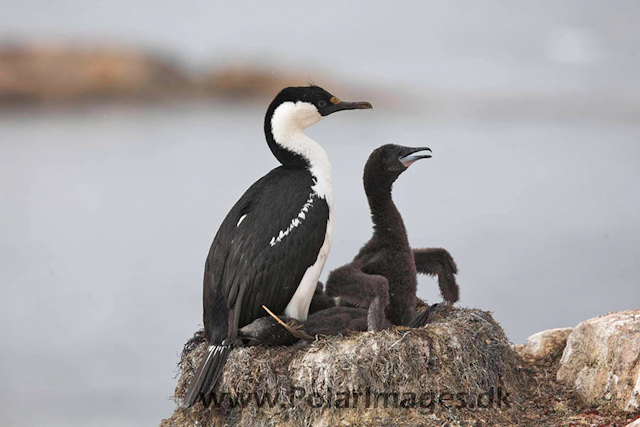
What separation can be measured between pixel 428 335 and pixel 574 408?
789 millimetres

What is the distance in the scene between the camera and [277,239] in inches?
120

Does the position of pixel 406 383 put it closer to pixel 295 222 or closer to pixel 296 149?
pixel 295 222

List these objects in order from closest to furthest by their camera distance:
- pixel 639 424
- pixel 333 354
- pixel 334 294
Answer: pixel 639 424, pixel 333 354, pixel 334 294

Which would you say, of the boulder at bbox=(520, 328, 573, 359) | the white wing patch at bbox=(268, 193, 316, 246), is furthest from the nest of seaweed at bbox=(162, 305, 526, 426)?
the boulder at bbox=(520, 328, 573, 359)

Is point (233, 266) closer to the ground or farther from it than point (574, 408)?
farther from it

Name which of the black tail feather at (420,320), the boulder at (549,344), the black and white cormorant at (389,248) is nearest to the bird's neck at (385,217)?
the black and white cormorant at (389,248)

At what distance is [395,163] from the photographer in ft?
10.7

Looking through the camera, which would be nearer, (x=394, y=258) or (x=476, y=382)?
(x=476, y=382)

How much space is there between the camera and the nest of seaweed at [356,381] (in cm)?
291

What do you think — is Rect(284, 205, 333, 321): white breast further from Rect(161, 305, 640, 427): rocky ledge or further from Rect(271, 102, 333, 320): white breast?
Rect(161, 305, 640, 427): rocky ledge

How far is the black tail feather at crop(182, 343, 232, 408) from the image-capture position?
286cm

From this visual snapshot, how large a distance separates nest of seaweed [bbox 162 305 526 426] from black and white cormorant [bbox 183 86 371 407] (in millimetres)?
138

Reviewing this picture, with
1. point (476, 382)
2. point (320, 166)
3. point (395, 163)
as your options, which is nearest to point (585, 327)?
point (476, 382)

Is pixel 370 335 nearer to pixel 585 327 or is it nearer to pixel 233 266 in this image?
pixel 233 266
